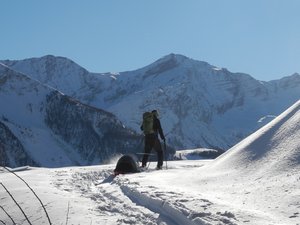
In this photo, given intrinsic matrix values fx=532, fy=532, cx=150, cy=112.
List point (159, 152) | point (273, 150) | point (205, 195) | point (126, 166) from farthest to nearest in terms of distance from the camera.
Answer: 1. point (159, 152)
2. point (126, 166)
3. point (273, 150)
4. point (205, 195)

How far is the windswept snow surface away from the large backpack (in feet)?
18.6

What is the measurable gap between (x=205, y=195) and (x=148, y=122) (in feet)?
31.6

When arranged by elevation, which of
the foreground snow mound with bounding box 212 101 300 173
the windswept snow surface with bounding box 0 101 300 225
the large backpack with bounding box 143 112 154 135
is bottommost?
the windswept snow surface with bounding box 0 101 300 225

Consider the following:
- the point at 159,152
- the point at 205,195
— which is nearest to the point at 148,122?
the point at 159,152

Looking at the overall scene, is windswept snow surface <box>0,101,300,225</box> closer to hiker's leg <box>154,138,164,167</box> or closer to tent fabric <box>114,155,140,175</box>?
tent fabric <box>114,155,140,175</box>

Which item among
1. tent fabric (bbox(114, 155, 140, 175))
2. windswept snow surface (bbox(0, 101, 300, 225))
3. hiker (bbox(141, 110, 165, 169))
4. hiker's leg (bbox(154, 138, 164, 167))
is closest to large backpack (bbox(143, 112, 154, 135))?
hiker (bbox(141, 110, 165, 169))

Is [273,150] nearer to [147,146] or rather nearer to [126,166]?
[126,166]

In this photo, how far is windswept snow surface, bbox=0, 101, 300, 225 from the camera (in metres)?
7.32

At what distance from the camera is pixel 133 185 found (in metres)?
11.0

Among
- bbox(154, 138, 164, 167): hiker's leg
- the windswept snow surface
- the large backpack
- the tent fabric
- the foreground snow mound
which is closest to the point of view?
the windswept snow surface

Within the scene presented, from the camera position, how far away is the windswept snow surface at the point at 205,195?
24.0ft

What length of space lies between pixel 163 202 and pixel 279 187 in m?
1.81

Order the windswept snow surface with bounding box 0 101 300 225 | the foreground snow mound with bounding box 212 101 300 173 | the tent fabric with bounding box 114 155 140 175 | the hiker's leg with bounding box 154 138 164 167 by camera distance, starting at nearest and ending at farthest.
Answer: the windswept snow surface with bounding box 0 101 300 225 → the foreground snow mound with bounding box 212 101 300 173 → the tent fabric with bounding box 114 155 140 175 → the hiker's leg with bounding box 154 138 164 167

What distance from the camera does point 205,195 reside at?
8875 millimetres
